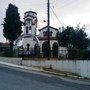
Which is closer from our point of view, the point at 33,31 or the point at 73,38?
the point at 73,38

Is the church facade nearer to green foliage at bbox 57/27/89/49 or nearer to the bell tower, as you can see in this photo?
the bell tower

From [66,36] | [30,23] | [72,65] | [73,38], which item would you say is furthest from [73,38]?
[30,23]

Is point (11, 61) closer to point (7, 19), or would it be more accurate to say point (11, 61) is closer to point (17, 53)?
point (17, 53)

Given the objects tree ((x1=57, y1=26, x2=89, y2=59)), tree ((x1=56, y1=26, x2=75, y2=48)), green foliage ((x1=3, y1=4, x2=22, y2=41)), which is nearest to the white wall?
tree ((x1=57, y1=26, x2=89, y2=59))

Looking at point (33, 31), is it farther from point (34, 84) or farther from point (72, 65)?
point (34, 84)

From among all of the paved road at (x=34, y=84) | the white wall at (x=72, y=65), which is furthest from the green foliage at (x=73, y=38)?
the paved road at (x=34, y=84)

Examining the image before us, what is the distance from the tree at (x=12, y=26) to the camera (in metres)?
63.9

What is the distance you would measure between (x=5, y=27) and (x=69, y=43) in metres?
15.8

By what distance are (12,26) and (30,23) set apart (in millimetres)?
9596

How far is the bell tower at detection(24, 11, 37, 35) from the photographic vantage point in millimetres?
72188

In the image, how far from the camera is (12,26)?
6394 centimetres

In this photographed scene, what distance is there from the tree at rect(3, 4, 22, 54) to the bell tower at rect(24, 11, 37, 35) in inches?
255

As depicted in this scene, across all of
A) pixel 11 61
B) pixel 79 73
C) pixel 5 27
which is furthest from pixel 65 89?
pixel 5 27

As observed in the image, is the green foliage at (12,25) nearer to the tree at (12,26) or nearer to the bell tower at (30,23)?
the tree at (12,26)
